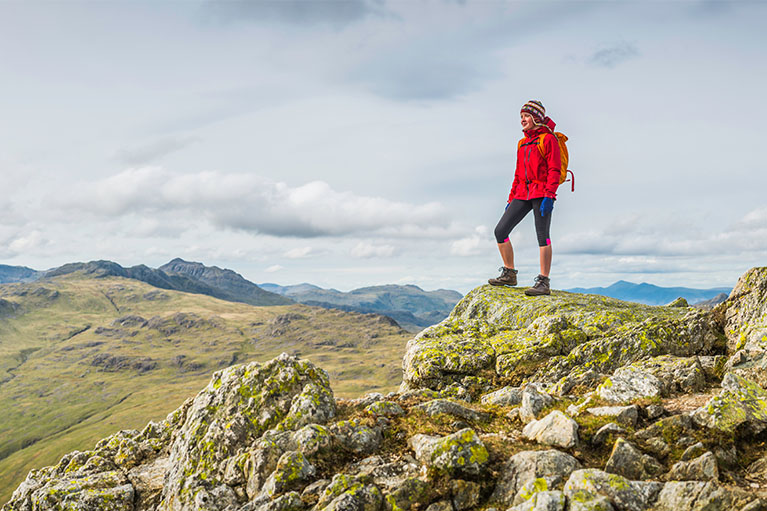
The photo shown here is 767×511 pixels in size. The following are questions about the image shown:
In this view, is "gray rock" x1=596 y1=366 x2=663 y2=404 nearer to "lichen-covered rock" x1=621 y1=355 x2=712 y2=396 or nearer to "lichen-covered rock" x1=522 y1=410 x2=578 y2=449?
"lichen-covered rock" x1=621 y1=355 x2=712 y2=396

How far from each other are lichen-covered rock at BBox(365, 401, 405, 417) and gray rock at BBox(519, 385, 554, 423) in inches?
127

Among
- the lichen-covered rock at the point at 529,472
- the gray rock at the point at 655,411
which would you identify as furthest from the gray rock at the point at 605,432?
the gray rock at the point at 655,411

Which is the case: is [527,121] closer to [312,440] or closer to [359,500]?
[312,440]

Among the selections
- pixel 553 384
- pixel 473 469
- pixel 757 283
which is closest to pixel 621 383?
pixel 553 384

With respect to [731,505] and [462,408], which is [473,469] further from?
[731,505]

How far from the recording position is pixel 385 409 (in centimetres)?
1284

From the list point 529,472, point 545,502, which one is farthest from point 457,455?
point 545,502

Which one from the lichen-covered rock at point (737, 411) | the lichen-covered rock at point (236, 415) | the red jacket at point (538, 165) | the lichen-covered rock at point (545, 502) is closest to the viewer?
the lichen-covered rock at point (545, 502)

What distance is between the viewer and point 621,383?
1241 cm

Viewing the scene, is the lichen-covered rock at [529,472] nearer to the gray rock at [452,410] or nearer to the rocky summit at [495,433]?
the rocky summit at [495,433]

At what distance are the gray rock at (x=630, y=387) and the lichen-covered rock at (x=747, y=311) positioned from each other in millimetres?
3059

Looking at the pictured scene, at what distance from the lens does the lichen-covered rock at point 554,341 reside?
49.6 feet

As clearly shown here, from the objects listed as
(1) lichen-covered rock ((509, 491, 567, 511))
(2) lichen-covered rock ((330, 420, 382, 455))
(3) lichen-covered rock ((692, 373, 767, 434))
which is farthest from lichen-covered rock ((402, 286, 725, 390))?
(1) lichen-covered rock ((509, 491, 567, 511))

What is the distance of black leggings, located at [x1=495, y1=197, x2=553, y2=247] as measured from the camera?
17.8m
